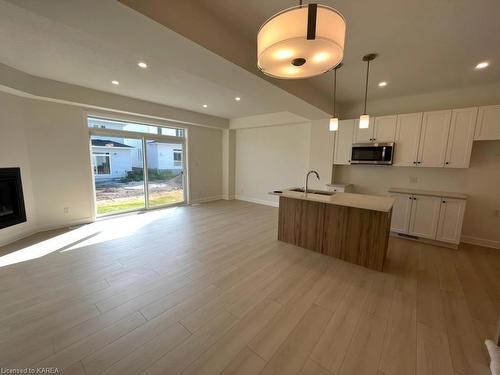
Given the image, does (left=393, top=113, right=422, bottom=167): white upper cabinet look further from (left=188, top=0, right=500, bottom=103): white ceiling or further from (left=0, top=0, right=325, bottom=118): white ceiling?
(left=0, top=0, right=325, bottom=118): white ceiling

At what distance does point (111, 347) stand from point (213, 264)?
1.39 metres

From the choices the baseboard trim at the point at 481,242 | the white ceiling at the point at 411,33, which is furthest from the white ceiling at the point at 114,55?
the baseboard trim at the point at 481,242

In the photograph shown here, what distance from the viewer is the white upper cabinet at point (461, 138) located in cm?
332

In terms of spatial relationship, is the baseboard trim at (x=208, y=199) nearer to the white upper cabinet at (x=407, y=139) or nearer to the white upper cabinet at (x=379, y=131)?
the white upper cabinet at (x=379, y=131)

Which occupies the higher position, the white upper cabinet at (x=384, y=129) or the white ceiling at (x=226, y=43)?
the white ceiling at (x=226, y=43)

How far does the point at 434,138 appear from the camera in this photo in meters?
3.62

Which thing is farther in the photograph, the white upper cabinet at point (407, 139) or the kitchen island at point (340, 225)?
the white upper cabinet at point (407, 139)

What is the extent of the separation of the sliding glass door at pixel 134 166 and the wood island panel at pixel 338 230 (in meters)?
3.87

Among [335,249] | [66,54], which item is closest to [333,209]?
[335,249]

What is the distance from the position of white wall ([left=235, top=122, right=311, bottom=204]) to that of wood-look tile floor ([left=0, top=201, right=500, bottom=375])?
3.04 m

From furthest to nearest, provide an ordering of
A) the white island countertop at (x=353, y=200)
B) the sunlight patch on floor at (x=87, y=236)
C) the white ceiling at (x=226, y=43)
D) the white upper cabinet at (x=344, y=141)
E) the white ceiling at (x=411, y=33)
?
the white upper cabinet at (x=344, y=141), the sunlight patch on floor at (x=87, y=236), the white island countertop at (x=353, y=200), the white ceiling at (x=411, y=33), the white ceiling at (x=226, y=43)

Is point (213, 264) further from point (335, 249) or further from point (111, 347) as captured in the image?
point (335, 249)

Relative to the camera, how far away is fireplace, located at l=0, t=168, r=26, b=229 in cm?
328

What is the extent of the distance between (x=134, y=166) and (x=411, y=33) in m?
5.76
